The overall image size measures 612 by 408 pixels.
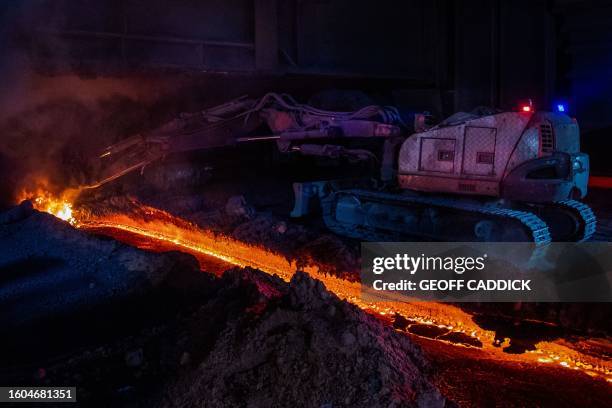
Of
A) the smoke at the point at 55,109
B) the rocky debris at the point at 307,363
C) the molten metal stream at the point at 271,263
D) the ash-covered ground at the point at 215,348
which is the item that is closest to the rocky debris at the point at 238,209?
the molten metal stream at the point at 271,263

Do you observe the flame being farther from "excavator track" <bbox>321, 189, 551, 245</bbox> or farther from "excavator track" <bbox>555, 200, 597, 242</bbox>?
"excavator track" <bbox>555, 200, 597, 242</bbox>

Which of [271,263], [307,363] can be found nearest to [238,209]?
[271,263]

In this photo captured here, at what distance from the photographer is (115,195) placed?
986 centimetres

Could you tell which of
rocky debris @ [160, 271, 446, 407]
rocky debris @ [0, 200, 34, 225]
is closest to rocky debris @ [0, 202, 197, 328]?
rocky debris @ [0, 200, 34, 225]

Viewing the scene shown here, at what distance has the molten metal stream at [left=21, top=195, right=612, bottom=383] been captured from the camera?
4.54 meters

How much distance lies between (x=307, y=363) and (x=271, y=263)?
11.4ft

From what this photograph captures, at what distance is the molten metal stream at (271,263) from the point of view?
14.9ft

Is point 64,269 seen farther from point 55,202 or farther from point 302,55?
point 302,55

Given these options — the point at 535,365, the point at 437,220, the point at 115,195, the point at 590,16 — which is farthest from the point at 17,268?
the point at 590,16

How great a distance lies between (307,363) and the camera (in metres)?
3.67

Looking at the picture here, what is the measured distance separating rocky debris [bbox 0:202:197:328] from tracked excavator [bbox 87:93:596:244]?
7.69 feet

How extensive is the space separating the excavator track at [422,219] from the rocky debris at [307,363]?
7.48 ft

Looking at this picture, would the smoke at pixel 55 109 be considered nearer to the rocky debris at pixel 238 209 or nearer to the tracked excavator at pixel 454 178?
the rocky debris at pixel 238 209

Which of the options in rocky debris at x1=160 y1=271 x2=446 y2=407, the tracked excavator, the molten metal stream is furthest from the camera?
the tracked excavator
